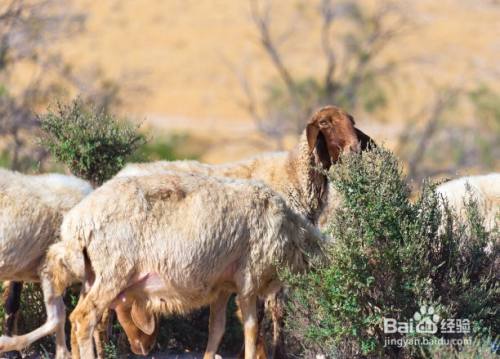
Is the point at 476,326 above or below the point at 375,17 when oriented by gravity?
below

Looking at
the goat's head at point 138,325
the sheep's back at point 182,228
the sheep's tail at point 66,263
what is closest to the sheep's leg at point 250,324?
the sheep's back at point 182,228

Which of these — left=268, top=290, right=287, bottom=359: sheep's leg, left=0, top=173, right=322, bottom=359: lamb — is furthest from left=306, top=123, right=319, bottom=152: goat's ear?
left=0, top=173, right=322, bottom=359: lamb

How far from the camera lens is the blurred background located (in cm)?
1942

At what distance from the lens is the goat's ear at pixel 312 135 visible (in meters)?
9.65

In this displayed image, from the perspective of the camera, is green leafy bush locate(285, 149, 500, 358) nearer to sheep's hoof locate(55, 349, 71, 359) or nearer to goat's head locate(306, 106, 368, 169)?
sheep's hoof locate(55, 349, 71, 359)

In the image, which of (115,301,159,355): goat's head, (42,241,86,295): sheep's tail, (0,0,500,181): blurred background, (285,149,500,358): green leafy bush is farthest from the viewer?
(0,0,500,181): blurred background

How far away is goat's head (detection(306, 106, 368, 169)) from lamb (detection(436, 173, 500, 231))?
38.9 inches

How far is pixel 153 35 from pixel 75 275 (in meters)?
46.1

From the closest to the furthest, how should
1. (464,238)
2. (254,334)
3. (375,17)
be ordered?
(254,334) < (464,238) < (375,17)

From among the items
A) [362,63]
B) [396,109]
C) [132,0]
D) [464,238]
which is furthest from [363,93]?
[132,0]

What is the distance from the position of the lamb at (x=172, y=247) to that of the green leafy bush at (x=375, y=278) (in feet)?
0.98

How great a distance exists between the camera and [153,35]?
52.2 m

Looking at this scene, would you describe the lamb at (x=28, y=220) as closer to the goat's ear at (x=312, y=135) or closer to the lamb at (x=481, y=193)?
the goat's ear at (x=312, y=135)

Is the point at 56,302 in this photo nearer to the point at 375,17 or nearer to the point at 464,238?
the point at 464,238
